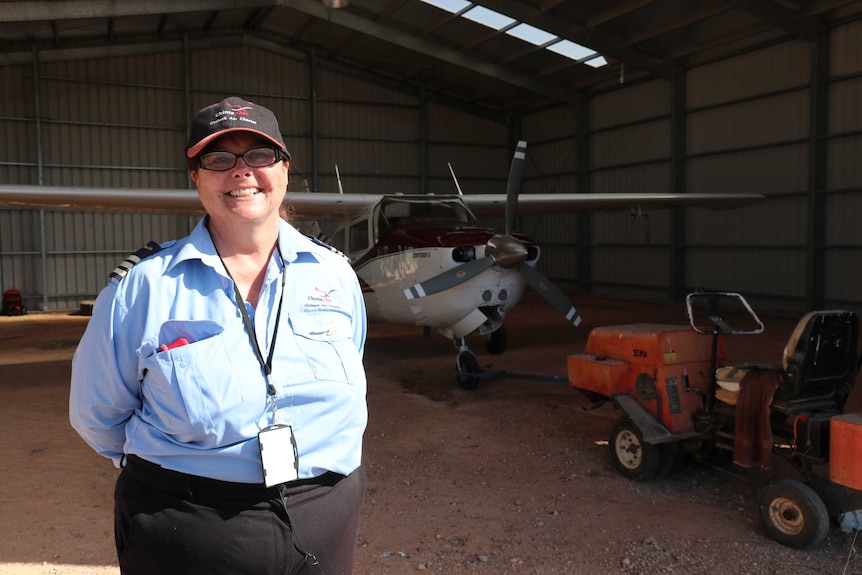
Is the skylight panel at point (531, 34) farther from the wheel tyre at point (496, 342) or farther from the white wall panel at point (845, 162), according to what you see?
the wheel tyre at point (496, 342)

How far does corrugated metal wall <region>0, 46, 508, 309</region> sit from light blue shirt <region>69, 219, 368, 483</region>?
13.4 m

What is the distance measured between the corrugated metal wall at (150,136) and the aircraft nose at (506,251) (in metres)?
8.09

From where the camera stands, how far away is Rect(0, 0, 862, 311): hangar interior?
14703 millimetres

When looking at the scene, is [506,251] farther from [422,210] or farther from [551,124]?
[551,124]

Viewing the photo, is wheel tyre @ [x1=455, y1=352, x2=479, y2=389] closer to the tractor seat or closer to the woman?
the tractor seat

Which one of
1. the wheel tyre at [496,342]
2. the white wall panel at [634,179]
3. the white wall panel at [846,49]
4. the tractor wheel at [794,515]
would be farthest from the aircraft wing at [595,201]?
the tractor wheel at [794,515]

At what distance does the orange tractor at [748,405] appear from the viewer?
3.70 metres

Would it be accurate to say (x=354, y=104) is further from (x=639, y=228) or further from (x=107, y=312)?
(x=107, y=312)

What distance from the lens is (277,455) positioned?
1.58 metres

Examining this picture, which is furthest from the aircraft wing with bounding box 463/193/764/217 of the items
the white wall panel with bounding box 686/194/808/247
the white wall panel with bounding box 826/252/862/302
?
the white wall panel with bounding box 686/194/808/247

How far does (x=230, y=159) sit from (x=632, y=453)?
4.23m

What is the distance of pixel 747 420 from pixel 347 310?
338 cm

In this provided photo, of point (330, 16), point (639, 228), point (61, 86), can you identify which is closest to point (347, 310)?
point (330, 16)

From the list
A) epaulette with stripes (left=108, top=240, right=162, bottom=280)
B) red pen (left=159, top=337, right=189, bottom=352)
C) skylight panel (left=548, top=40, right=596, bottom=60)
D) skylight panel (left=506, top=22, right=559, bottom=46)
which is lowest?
red pen (left=159, top=337, right=189, bottom=352)
